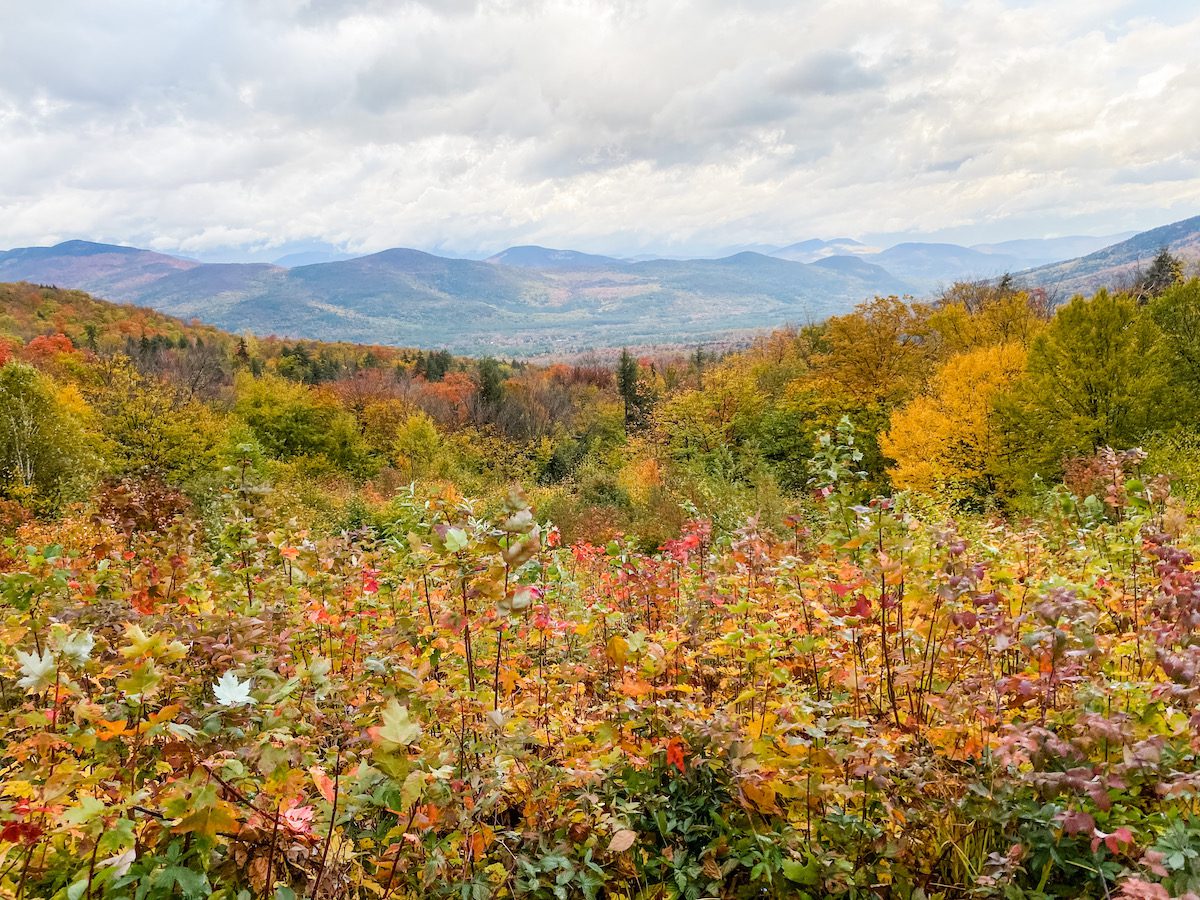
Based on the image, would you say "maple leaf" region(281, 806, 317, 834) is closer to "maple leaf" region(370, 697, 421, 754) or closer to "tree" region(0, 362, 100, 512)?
"maple leaf" region(370, 697, 421, 754)

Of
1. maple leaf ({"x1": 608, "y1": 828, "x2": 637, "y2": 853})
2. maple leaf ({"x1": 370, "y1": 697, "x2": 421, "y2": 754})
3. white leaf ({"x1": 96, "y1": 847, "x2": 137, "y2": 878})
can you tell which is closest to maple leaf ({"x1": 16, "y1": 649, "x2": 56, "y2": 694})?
white leaf ({"x1": 96, "y1": 847, "x2": 137, "y2": 878})

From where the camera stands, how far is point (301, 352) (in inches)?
2810

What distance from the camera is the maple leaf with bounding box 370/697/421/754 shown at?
170cm

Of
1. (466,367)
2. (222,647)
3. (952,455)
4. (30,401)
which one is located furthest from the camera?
(466,367)

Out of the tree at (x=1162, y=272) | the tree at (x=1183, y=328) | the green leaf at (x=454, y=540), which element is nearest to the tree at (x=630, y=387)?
the tree at (x=1162, y=272)

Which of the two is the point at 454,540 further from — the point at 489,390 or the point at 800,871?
the point at 489,390

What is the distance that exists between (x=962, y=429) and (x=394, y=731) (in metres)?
24.5

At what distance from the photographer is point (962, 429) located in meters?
22.3

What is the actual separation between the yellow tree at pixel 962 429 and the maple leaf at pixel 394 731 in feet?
75.2

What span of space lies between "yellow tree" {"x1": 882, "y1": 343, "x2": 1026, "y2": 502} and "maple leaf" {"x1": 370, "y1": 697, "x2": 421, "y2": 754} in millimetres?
22927

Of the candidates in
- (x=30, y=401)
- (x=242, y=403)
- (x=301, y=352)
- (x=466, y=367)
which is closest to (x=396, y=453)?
(x=242, y=403)

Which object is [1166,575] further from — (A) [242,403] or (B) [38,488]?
(A) [242,403]

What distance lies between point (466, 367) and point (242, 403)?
44346 millimetres

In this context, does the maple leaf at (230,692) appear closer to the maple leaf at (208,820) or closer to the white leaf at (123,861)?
the maple leaf at (208,820)
